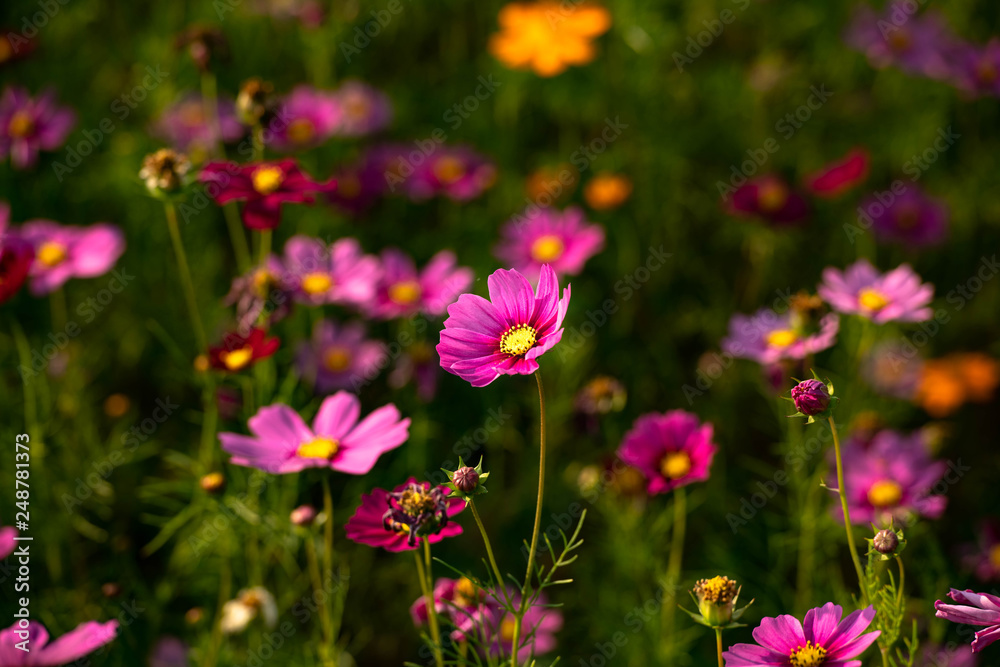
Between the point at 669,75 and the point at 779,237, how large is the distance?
789 millimetres

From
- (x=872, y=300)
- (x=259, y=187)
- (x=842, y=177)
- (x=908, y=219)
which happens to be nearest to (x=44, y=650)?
(x=259, y=187)

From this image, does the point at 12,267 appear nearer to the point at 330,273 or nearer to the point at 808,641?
the point at 330,273

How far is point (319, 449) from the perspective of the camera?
118 centimetres

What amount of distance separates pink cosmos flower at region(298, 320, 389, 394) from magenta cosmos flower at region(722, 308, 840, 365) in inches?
30.6

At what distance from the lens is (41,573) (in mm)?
1743

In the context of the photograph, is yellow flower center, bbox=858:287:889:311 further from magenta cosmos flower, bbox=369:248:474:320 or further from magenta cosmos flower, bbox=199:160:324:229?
magenta cosmos flower, bbox=199:160:324:229

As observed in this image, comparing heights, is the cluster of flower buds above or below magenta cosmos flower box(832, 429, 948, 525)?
above

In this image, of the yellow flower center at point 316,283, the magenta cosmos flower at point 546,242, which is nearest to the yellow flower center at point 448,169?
the magenta cosmos flower at point 546,242

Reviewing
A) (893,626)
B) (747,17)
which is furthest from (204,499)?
(747,17)

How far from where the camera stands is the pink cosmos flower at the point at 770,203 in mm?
2037

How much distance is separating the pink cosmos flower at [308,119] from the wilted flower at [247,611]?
1.28 metres

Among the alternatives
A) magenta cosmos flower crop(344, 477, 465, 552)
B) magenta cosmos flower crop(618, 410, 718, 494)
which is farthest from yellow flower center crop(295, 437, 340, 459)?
magenta cosmos flower crop(618, 410, 718, 494)

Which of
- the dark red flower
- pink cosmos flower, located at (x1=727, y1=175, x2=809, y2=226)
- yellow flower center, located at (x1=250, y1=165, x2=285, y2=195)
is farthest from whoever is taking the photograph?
pink cosmos flower, located at (x1=727, y1=175, x2=809, y2=226)

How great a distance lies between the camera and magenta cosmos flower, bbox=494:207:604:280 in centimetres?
207
